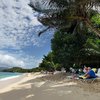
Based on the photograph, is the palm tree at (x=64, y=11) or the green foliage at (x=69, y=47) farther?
the green foliage at (x=69, y=47)

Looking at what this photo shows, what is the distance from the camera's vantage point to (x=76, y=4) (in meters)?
14.0

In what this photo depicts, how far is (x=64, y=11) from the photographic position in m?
15.3

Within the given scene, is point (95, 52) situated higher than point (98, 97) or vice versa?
point (95, 52)

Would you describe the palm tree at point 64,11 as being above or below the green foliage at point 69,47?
below

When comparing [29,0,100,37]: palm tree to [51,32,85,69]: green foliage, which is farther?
[51,32,85,69]: green foliage

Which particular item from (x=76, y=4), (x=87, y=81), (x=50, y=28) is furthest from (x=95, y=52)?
(x=76, y=4)

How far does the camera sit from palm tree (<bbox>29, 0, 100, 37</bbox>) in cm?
1452

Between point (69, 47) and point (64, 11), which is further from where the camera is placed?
point (69, 47)

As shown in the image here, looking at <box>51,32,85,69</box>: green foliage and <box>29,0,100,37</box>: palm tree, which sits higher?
<box>51,32,85,69</box>: green foliage

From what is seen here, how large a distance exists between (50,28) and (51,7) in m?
2.85

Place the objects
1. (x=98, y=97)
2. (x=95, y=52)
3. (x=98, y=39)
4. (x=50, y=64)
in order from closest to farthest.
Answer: (x=98, y=97) → (x=95, y=52) → (x=98, y=39) → (x=50, y=64)

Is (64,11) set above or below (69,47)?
below

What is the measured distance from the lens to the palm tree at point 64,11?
1452cm

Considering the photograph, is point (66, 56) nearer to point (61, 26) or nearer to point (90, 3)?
point (61, 26)
